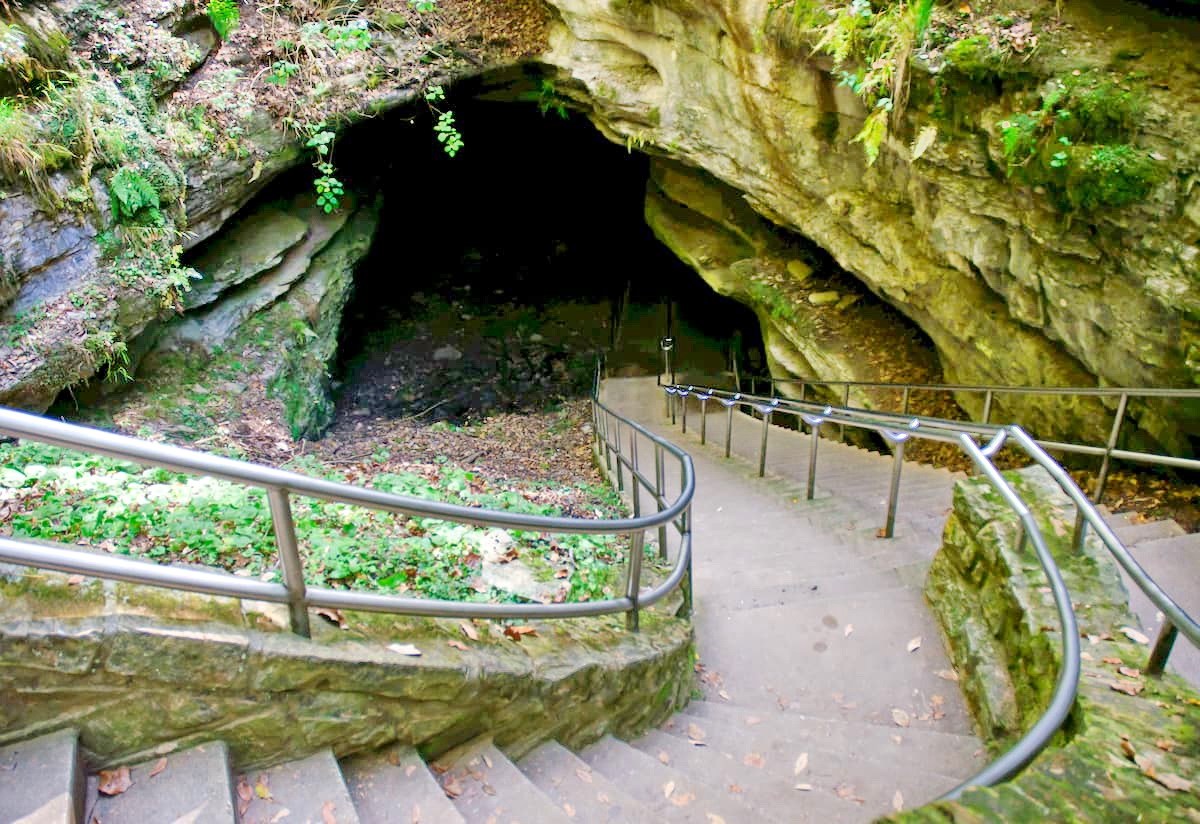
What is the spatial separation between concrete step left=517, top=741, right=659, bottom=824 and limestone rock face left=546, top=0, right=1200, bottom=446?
16.5 feet

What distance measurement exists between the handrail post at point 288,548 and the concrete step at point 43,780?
0.57m

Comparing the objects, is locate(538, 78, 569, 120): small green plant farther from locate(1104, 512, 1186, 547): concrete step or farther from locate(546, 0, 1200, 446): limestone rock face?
locate(1104, 512, 1186, 547): concrete step

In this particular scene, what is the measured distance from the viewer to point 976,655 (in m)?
3.22

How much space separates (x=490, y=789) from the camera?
7.16 ft

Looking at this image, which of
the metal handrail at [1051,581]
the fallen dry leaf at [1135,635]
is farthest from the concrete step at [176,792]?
the fallen dry leaf at [1135,635]

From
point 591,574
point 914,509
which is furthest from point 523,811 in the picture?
point 914,509

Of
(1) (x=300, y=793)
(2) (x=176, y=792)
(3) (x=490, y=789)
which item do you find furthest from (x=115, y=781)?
(3) (x=490, y=789)

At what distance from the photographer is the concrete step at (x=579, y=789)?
7.36 ft

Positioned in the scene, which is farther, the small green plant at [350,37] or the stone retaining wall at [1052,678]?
the small green plant at [350,37]

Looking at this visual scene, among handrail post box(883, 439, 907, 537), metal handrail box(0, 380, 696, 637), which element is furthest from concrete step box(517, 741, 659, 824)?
handrail post box(883, 439, 907, 537)

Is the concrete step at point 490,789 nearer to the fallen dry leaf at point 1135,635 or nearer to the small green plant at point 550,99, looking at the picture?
the fallen dry leaf at point 1135,635

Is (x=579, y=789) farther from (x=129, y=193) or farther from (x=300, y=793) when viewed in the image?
(x=129, y=193)

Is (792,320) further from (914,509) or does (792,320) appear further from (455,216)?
(455,216)

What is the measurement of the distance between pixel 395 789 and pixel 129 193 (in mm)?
7075
